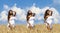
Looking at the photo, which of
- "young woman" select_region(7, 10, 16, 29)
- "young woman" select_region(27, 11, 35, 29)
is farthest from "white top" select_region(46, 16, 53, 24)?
"young woman" select_region(7, 10, 16, 29)

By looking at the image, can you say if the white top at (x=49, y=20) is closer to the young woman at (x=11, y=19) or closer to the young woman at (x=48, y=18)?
the young woman at (x=48, y=18)

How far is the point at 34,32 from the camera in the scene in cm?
1270

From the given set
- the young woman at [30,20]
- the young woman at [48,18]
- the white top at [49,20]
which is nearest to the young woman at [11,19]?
the young woman at [30,20]

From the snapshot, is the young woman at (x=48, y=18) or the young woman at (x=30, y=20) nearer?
the young woman at (x=48, y=18)

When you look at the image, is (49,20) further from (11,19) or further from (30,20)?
(11,19)

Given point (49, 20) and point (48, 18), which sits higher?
point (48, 18)

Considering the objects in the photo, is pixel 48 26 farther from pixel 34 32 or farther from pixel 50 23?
pixel 34 32

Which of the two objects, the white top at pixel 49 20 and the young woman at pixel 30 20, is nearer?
the white top at pixel 49 20

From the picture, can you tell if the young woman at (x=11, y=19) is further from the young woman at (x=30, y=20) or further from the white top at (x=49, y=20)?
the white top at (x=49, y=20)

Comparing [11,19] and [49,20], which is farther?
[11,19]

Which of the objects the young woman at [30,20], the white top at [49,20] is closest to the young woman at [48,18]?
the white top at [49,20]

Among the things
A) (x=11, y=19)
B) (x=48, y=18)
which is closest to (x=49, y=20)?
(x=48, y=18)

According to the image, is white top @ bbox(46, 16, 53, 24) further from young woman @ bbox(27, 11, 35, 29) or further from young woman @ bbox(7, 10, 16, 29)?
young woman @ bbox(7, 10, 16, 29)

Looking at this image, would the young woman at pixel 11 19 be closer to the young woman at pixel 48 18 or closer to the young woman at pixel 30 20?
the young woman at pixel 30 20
